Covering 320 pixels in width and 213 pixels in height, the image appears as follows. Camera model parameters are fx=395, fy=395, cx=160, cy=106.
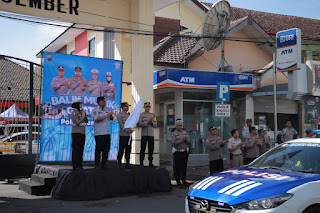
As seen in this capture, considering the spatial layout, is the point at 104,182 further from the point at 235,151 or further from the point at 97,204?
the point at 235,151

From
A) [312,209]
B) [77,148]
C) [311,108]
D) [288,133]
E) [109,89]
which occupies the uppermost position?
[109,89]

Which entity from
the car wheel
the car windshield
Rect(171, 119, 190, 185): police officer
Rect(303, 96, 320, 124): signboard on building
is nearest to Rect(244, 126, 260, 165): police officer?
Rect(171, 119, 190, 185): police officer

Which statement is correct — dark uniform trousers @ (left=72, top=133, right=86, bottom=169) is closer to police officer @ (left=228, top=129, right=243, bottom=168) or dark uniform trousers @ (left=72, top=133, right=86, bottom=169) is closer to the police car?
police officer @ (left=228, top=129, right=243, bottom=168)

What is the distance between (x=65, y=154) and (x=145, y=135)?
292 cm

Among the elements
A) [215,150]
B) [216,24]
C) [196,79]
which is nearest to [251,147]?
[215,150]

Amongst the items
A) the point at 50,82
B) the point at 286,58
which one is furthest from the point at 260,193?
the point at 286,58

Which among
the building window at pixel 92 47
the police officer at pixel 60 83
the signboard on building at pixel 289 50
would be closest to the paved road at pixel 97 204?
the police officer at pixel 60 83

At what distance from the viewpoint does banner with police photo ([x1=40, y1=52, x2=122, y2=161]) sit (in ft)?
39.9

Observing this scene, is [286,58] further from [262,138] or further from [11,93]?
[11,93]

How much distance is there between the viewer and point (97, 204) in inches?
355

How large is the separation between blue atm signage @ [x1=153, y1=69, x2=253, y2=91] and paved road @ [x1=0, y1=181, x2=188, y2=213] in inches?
272

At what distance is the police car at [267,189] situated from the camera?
193 inches

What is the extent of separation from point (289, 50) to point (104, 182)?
922 centimetres

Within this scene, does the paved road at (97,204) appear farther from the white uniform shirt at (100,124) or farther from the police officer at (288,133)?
the police officer at (288,133)
